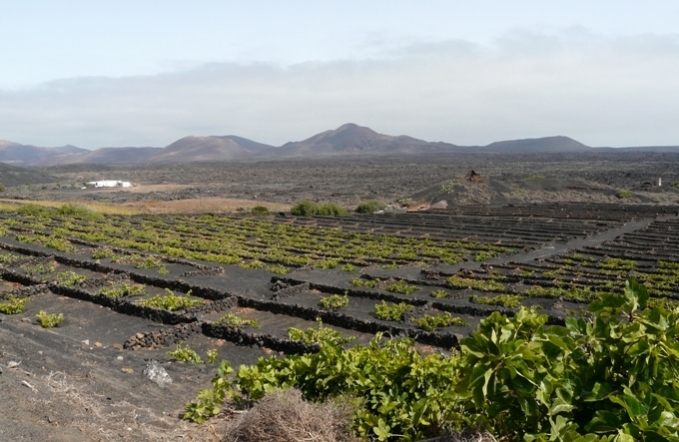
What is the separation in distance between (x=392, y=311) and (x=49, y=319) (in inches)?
305

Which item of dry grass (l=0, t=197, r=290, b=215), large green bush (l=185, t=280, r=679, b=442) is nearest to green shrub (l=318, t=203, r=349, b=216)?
dry grass (l=0, t=197, r=290, b=215)

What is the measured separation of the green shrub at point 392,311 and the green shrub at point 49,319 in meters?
7.24

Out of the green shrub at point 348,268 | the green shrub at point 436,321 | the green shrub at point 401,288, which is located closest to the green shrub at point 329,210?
the green shrub at point 348,268

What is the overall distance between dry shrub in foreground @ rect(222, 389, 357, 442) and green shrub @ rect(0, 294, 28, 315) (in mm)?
10953

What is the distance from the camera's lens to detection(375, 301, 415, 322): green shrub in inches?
566

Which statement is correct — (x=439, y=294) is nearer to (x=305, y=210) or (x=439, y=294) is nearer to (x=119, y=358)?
(x=119, y=358)

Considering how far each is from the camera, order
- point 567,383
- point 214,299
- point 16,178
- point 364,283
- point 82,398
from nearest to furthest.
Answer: point 567,383 < point 82,398 < point 214,299 < point 364,283 < point 16,178

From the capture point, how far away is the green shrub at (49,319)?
12658mm

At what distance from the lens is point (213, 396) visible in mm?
5844

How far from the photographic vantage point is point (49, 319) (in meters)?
12.8

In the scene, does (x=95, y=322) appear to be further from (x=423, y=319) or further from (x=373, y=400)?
(x=373, y=400)

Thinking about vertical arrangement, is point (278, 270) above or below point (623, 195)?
below

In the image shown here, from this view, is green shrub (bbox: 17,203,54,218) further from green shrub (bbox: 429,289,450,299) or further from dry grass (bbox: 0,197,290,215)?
green shrub (bbox: 429,289,450,299)

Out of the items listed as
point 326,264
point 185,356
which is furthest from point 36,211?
point 185,356
